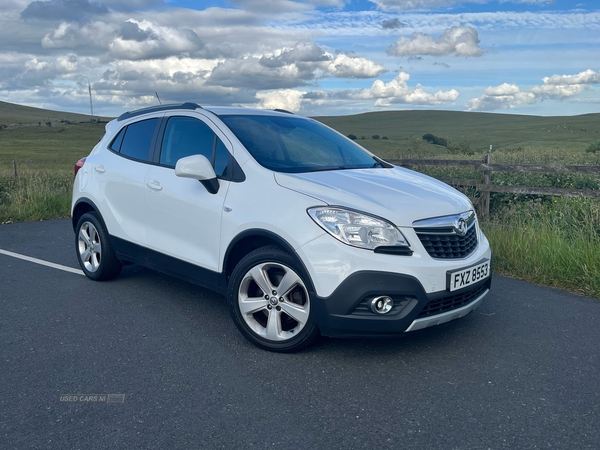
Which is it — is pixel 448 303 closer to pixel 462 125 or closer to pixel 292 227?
pixel 292 227

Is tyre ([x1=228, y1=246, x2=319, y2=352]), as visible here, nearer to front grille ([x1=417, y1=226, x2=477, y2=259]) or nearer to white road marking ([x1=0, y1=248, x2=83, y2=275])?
front grille ([x1=417, y1=226, x2=477, y2=259])

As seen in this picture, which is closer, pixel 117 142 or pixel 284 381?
pixel 284 381

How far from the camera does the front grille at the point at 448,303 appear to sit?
3.84 m

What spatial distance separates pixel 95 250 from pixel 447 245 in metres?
3.70

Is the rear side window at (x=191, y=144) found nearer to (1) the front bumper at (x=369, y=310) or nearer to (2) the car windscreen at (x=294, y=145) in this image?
(2) the car windscreen at (x=294, y=145)

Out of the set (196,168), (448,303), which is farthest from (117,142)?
(448,303)

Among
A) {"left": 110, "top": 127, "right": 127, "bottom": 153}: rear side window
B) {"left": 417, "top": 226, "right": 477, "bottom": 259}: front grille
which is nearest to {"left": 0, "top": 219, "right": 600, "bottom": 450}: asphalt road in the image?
{"left": 417, "top": 226, "right": 477, "bottom": 259}: front grille

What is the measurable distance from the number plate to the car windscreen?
133cm

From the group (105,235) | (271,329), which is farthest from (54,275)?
(271,329)

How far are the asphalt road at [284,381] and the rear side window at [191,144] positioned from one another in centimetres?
131

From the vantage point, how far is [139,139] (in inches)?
219

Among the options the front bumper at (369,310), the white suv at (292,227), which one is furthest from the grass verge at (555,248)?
the front bumper at (369,310)

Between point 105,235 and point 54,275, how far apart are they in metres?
1.07

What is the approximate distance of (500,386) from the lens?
3.63 m
